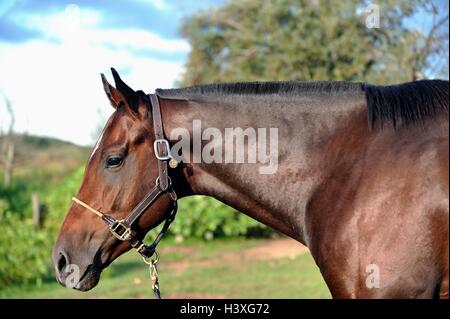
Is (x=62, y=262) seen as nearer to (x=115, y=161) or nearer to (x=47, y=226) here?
(x=115, y=161)

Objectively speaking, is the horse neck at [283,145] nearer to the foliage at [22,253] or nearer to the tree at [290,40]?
the foliage at [22,253]

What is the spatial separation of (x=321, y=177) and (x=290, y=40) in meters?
16.5

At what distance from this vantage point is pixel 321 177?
3082 millimetres

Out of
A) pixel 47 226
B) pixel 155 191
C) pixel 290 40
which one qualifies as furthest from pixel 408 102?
pixel 290 40

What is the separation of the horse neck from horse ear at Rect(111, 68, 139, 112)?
0.57 feet

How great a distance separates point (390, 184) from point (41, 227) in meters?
13.3

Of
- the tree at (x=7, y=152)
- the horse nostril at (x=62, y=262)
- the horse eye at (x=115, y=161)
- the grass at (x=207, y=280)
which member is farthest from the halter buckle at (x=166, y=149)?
the tree at (x=7, y=152)

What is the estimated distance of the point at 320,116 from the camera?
318cm

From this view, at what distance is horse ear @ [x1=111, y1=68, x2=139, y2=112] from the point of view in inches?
123

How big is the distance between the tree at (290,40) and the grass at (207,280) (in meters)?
4.30

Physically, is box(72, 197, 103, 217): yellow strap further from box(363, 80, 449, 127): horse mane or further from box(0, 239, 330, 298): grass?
box(0, 239, 330, 298): grass

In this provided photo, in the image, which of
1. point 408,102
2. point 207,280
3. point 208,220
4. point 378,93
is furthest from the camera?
point 208,220
